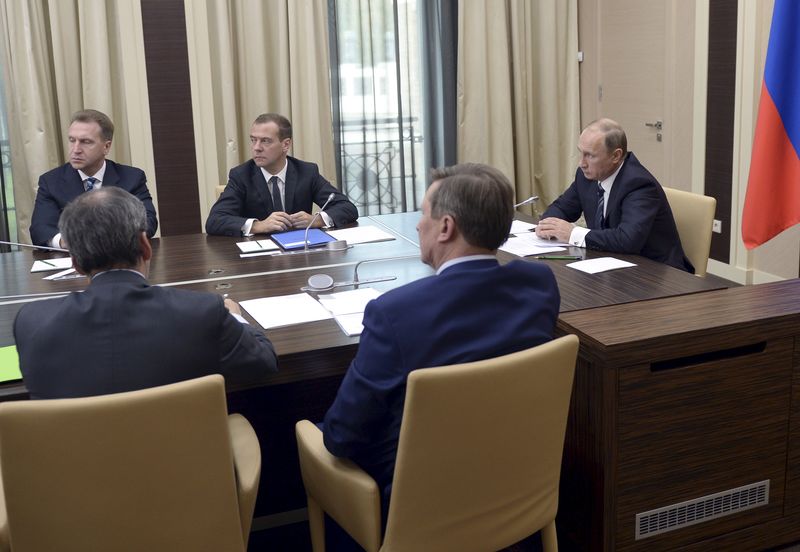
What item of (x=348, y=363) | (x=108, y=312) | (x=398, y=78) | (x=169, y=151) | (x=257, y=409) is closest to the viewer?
(x=108, y=312)

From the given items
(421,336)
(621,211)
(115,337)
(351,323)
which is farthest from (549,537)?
(621,211)

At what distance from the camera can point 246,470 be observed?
5.73 feet

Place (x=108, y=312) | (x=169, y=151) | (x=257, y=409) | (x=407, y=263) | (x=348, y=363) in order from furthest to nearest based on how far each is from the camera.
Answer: (x=169, y=151), (x=407, y=263), (x=257, y=409), (x=348, y=363), (x=108, y=312)

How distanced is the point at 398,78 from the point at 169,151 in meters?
1.57

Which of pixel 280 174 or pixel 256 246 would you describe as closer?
pixel 256 246

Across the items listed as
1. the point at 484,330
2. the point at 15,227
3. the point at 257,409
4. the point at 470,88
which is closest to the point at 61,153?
the point at 15,227

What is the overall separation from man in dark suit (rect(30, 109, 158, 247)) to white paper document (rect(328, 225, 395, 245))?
0.81m

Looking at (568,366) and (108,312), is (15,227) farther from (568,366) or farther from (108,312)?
(568,366)

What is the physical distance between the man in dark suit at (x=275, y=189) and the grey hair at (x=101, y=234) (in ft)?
5.97

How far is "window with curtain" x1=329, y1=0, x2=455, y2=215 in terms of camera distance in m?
5.30

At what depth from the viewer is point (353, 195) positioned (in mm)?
5531

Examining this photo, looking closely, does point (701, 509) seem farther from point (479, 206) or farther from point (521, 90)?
point (521, 90)

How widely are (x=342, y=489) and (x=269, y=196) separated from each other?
2247 mm

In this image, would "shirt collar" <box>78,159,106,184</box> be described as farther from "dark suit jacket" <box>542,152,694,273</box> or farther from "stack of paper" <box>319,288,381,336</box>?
"dark suit jacket" <box>542,152,694,273</box>
